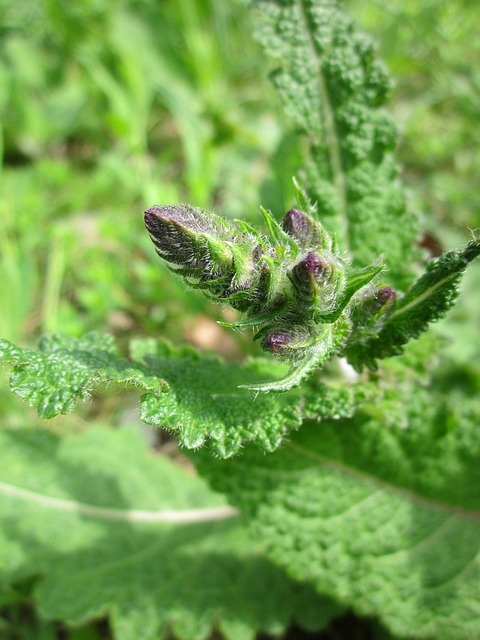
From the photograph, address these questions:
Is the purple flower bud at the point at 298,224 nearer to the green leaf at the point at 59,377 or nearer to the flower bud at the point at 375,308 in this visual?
the flower bud at the point at 375,308

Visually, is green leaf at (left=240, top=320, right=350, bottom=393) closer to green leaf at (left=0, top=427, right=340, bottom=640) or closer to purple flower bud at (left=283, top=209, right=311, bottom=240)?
purple flower bud at (left=283, top=209, right=311, bottom=240)

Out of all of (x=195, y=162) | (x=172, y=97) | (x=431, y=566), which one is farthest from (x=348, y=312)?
(x=172, y=97)

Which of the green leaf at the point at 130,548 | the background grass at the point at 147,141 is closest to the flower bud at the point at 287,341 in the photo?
the green leaf at the point at 130,548

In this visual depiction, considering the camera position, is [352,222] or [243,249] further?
[352,222]

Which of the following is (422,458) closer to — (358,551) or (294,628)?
(358,551)

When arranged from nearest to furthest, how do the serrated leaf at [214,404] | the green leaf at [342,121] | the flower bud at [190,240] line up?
the flower bud at [190,240] → the serrated leaf at [214,404] → the green leaf at [342,121]

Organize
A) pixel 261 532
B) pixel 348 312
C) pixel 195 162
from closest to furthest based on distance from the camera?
pixel 348 312
pixel 261 532
pixel 195 162
